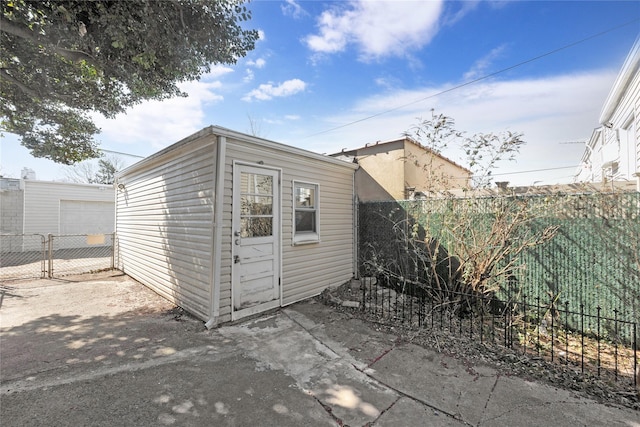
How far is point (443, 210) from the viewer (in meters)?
4.91

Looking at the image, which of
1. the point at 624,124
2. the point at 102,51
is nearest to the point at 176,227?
the point at 102,51

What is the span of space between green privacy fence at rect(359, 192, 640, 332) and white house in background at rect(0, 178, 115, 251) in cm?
1526

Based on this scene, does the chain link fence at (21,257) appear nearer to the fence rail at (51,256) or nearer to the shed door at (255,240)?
the fence rail at (51,256)

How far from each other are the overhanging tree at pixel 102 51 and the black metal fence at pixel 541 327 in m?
5.25

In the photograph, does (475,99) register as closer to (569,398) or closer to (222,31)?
(222,31)

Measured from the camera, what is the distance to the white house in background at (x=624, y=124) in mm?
5148

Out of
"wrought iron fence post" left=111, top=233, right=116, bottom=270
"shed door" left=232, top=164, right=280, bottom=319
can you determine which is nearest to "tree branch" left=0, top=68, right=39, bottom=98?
"wrought iron fence post" left=111, top=233, right=116, bottom=270

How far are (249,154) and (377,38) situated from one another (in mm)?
4761

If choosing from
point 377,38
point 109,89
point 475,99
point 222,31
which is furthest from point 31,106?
point 475,99

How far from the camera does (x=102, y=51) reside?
418 centimetres

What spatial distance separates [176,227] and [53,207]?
11.9m

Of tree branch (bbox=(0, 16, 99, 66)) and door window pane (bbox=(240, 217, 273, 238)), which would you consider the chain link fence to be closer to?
tree branch (bbox=(0, 16, 99, 66))

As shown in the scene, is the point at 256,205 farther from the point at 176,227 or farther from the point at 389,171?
the point at 389,171

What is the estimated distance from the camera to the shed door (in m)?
4.07
